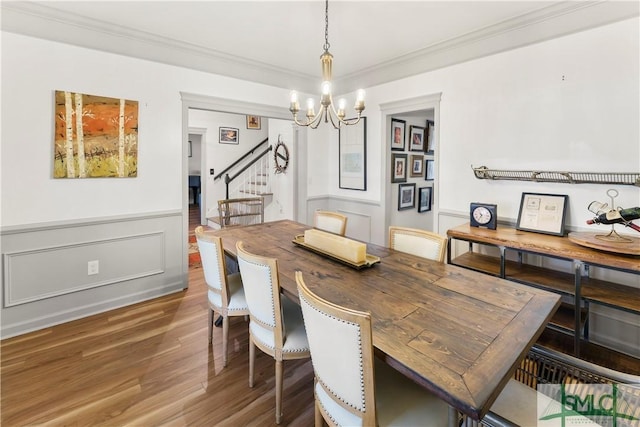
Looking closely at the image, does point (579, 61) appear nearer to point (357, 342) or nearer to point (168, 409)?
point (357, 342)

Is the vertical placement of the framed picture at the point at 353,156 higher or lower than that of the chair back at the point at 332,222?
higher

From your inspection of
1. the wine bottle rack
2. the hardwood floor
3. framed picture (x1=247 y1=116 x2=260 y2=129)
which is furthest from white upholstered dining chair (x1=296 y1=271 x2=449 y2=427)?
framed picture (x1=247 y1=116 x2=260 y2=129)

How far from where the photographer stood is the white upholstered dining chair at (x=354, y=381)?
1030mm

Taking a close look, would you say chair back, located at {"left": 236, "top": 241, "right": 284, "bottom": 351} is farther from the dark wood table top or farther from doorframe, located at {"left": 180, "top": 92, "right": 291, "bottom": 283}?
doorframe, located at {"left": 180, "top": 92, "right": 291, "bottom": 283}

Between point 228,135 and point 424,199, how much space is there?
4.85 meters

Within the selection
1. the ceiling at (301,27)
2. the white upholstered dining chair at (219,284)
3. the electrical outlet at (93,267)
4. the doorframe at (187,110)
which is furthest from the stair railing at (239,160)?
the white upholstered dining chair at (219,284)

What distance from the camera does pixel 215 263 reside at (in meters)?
2.10

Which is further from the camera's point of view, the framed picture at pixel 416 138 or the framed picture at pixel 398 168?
the framed picture at pixel 416 138

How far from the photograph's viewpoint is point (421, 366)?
987 millimetres

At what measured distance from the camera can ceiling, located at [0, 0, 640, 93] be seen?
95.2 inches

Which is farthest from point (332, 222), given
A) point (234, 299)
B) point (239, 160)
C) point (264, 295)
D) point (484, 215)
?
point (239, 160)

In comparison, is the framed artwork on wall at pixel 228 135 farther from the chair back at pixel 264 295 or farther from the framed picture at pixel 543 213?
the framed picture at pixel 543 213

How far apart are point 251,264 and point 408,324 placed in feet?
2.82

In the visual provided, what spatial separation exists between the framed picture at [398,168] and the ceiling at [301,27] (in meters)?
1.04
